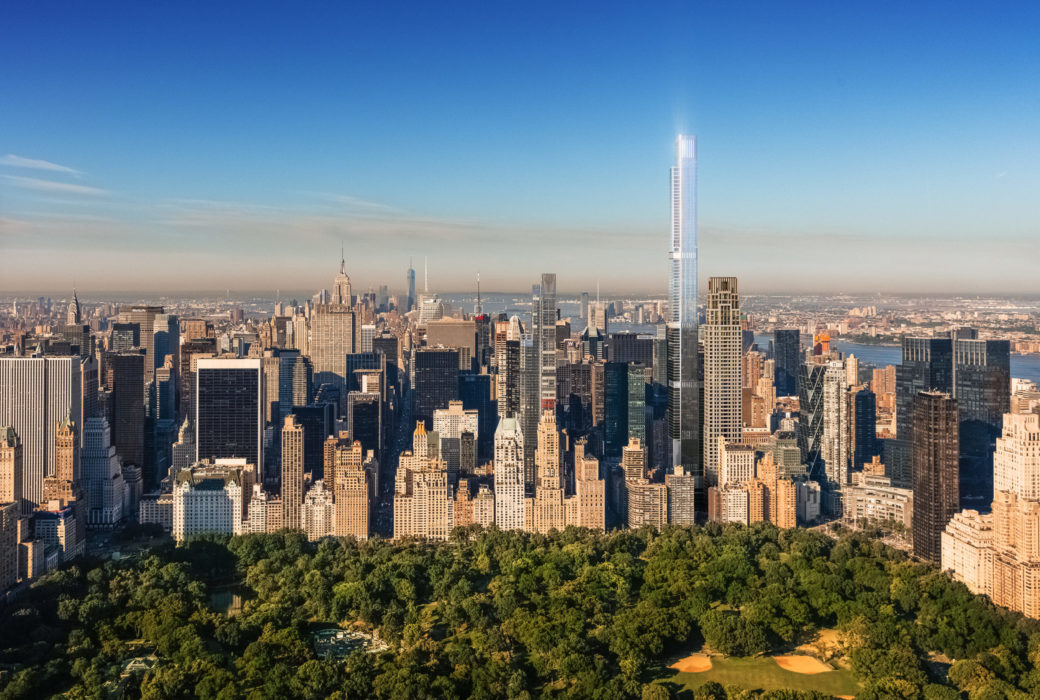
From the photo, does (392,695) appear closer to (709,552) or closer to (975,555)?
(709,552)

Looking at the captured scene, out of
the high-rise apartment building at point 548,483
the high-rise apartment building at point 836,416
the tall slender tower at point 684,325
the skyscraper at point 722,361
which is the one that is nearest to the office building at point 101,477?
the high-rise apartment building at point 548,483

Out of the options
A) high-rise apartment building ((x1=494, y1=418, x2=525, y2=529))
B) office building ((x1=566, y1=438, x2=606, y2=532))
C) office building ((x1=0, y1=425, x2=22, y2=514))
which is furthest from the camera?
high-rise apartment building ((x1=494, y1=418, x2=525, y2=529))

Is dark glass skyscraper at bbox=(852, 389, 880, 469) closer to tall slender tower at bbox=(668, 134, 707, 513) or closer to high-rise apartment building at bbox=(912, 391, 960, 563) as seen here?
tall slender tower at bbox=(668, 134, 707, 513)

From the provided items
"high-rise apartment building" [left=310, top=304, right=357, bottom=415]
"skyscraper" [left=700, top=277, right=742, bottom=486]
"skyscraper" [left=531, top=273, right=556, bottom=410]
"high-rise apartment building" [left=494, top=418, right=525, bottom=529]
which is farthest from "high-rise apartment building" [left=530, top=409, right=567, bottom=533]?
"high-rise apartment building" [left=310, top=304, right=357, bottom=415]

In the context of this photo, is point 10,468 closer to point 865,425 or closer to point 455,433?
point 455,433

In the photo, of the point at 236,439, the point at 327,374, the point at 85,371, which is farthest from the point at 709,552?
the point at 327,374

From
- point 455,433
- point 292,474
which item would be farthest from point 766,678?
point 455,433

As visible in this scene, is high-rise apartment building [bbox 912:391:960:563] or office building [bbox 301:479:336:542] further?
office building [bbox 301:479:336:542]
